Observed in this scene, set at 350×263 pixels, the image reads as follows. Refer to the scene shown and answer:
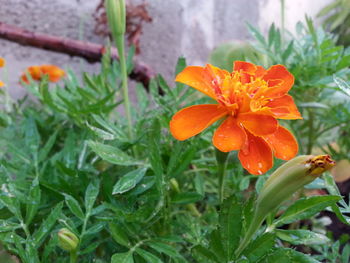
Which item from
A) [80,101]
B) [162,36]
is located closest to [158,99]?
[80,101]

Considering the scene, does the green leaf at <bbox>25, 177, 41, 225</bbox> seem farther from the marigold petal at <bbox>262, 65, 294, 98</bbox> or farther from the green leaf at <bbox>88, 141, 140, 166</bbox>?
→ the marigold petal at <bbox>262, 65, 294, 98</bbox>

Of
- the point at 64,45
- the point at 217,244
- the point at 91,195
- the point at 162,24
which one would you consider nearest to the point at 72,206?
the point at 91,195

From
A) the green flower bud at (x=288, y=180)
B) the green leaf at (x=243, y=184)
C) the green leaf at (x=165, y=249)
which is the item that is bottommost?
the green leaf at (x=165, y=249)

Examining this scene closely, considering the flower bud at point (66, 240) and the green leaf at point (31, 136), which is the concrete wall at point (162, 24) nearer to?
the green leaf at point (31, 136)

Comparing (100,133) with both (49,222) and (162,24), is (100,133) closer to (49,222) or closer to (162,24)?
(49,222)

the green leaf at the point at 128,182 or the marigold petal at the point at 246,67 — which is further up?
the marigold petal at the point at 246,67

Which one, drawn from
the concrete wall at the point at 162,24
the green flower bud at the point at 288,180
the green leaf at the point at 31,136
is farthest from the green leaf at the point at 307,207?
the concrete wall at the point at 162,24

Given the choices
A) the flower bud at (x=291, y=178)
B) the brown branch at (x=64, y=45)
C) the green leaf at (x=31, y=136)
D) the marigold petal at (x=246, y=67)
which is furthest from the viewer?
the brown branch at (x=64, y=45)
